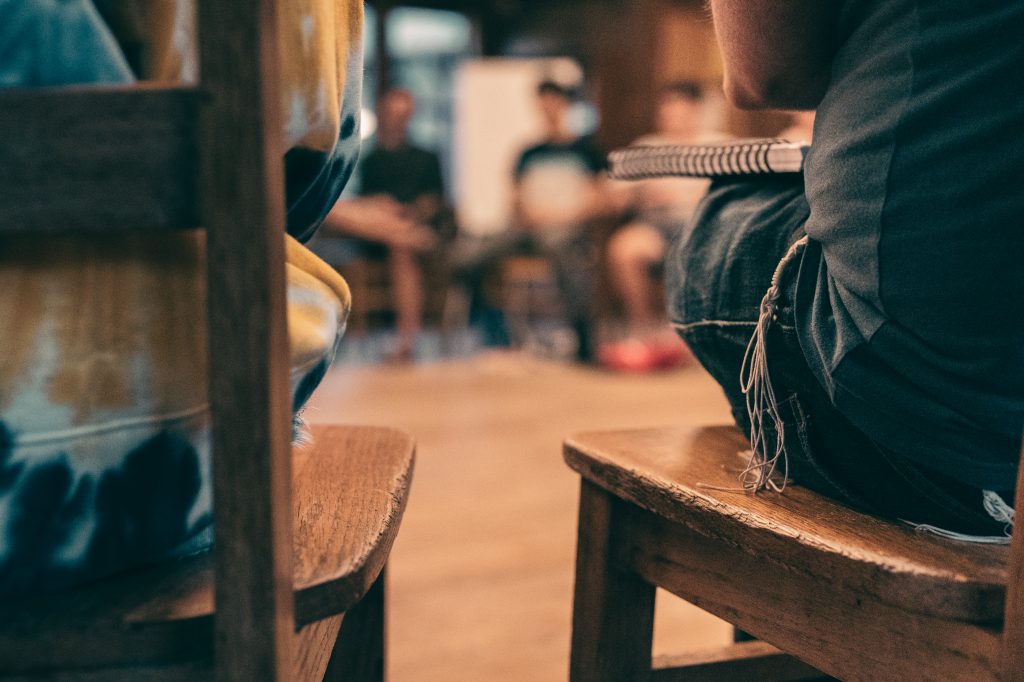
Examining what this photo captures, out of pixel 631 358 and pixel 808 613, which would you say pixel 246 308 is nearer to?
pixel 808 613

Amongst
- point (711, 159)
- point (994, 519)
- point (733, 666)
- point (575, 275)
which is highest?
point (711, 159)

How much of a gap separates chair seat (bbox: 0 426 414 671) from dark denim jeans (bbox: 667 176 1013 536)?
0.94 feet

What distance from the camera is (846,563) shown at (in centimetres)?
53

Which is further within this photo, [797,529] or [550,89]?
[550,89]

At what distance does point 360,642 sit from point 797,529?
0.41 meters

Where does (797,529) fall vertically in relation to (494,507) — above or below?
above

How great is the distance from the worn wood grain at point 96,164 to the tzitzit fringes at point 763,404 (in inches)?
15.5

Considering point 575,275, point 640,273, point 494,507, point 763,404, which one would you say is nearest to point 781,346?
point 763,404

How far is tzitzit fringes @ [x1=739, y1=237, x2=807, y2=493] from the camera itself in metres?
0.63

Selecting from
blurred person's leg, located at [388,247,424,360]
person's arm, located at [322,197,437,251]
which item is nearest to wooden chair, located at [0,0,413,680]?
blurred person's leg, located at [388,247,424,360]

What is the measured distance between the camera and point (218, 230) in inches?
15.2

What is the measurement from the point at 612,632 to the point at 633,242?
3.93m

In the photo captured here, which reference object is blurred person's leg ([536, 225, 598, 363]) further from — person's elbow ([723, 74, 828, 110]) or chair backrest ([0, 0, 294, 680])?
chair backrest ([0, 0, 294, 680])

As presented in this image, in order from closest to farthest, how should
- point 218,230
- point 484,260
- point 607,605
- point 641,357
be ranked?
point 218,230
point 607,605
point 641,357
point 484,260
